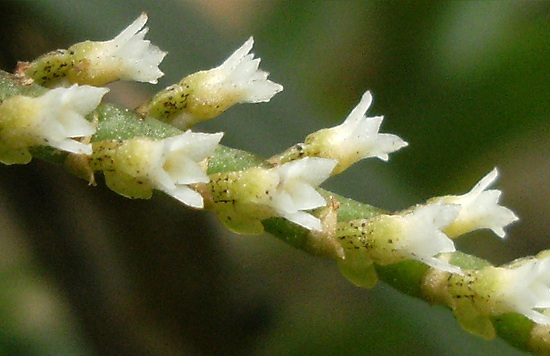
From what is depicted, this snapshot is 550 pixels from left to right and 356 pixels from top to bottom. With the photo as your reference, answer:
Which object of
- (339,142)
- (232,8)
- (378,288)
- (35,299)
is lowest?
(35,299)

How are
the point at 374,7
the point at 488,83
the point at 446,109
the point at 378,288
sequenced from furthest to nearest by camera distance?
the point at 374,7, the point at 446,109, the point at 488,83, the point at 378,288

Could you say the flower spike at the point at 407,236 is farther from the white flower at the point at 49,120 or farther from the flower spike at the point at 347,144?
the white flower at the point at 49,120

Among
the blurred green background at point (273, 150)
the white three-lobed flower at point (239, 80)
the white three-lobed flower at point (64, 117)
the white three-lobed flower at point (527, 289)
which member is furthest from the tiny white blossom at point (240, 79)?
the blurred green background at point (273, 150)

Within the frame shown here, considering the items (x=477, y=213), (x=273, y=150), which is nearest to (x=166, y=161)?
(x=477, y=213)

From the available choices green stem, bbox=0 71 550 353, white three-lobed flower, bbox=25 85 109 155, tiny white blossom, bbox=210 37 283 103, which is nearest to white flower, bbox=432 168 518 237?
green stem, bbox=0 71 550 353

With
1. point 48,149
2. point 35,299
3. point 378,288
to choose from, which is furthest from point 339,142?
point 35,299

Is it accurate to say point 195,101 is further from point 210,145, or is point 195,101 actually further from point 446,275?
point 446,275
